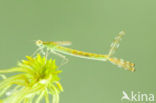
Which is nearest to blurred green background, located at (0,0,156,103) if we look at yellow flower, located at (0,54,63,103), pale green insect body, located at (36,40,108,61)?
pale green insect body, located at (36,40,108,61)

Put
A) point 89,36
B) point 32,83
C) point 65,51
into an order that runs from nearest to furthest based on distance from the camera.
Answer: point 32,83 → point 65,51 → point 89,36

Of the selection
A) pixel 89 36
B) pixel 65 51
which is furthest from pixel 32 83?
pixel 89 36

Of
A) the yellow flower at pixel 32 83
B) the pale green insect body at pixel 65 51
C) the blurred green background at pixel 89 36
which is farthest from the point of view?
the blurred green background at pixel 89 36

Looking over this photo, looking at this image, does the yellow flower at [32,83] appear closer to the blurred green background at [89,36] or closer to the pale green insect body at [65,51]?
the pale green insect body at [65,51]

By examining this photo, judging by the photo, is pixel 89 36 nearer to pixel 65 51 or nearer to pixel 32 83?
pixel 65 51

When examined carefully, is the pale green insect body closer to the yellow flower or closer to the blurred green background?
the yellow flower

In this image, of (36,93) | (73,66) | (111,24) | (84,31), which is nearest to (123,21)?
(111,24)

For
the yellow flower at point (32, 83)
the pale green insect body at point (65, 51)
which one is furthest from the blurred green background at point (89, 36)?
the yellow flower at point (32, 83)

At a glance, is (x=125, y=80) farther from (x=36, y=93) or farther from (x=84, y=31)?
(x=36, y=93)
